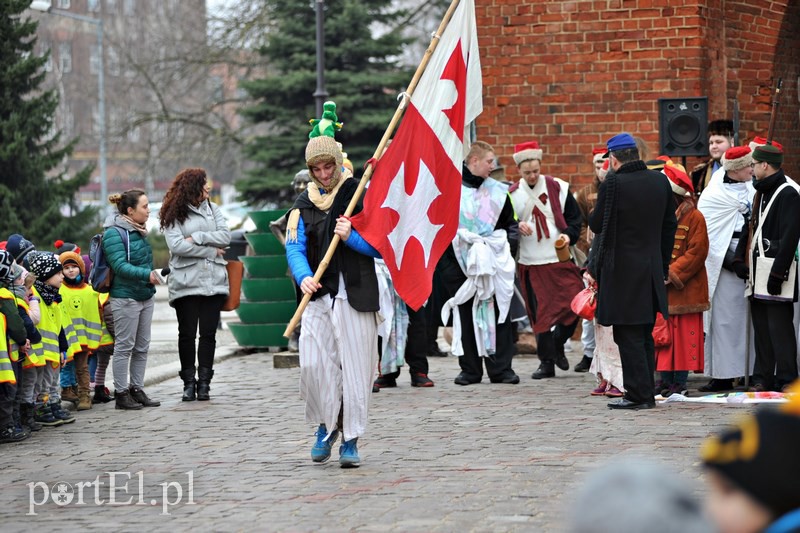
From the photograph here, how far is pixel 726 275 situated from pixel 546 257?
1.90 meters

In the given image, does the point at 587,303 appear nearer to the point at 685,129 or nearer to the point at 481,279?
the point at 481,279

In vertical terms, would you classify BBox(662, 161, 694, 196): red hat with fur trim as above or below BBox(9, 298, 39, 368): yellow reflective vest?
above

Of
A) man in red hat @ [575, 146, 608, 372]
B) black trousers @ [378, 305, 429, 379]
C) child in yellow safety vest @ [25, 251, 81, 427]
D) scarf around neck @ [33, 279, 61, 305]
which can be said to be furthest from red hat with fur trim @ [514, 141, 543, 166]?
scarf around neck @ [33, 279, 61, 305]

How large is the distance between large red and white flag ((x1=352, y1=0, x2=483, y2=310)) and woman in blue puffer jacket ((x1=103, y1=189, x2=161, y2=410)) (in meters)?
3.42

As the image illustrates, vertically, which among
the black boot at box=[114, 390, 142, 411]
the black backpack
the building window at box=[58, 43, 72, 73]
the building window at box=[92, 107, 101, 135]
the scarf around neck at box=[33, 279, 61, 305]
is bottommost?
the black boot at box=[114, 390, 142, 411]

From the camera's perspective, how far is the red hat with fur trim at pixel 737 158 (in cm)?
1076

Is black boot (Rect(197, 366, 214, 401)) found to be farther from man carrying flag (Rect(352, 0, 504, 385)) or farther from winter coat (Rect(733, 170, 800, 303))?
winter coat (Rect(733, 170, 800, 303))

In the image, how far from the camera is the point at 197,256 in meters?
11.1

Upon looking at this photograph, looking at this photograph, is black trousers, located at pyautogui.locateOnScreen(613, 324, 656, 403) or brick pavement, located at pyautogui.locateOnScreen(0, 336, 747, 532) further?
black trousers, located at pyautogui.locateOnScreen(613, 324, 656, 403)

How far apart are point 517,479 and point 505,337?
4748 mm

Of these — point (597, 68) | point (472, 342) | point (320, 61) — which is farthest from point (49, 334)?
point (320, 61)

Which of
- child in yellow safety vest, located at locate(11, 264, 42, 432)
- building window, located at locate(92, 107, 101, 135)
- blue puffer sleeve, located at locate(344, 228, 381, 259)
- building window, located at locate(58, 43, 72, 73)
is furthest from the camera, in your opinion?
building window, located at locate(58, 43, 72, 73)

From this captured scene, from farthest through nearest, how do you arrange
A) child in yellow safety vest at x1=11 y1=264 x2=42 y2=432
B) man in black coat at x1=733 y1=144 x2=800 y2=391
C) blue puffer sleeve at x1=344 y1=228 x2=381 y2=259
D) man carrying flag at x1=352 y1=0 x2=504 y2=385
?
man in black coat at x1=733 y1=144 x2=800 y2=391 → child in yellow safety vest at x1=11 y1=264 x2=42 y2=432 → man carrying flag at x1=352 y1=0 x2=504 y2=385 → blue puffer sleeve at x1=344 y1=228 x2=381 y2=259

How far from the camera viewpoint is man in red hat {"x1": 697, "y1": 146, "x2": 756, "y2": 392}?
35.6ft
